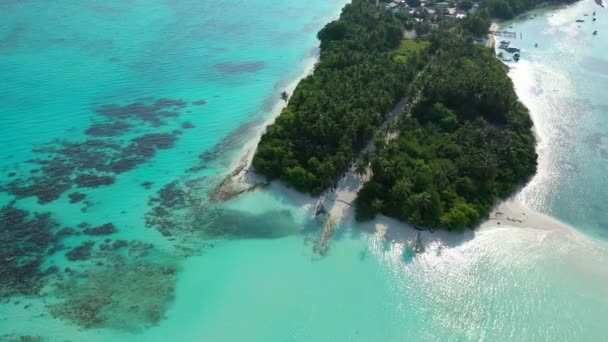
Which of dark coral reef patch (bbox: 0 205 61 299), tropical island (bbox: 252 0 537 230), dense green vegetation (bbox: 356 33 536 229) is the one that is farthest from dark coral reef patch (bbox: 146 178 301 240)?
dark coral reef patch (bbox: 0 205 61 299)

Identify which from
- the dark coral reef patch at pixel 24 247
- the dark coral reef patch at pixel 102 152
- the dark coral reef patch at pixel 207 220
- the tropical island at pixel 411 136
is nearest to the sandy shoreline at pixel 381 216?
the tropical island at pixel 411 136

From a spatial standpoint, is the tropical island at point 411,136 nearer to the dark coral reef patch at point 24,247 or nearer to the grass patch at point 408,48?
the grass patch at point 408,48

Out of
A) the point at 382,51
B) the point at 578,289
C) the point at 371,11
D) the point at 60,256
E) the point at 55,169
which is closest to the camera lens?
the point at 578,289

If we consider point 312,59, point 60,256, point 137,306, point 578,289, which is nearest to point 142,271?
point 137,306

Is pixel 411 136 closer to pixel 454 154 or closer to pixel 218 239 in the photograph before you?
pixel 454 154

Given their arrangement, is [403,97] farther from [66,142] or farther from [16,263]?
[16,263]

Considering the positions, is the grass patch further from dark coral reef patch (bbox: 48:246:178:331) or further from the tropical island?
dark coral reef patch (bbox: 48:246:178:331)
